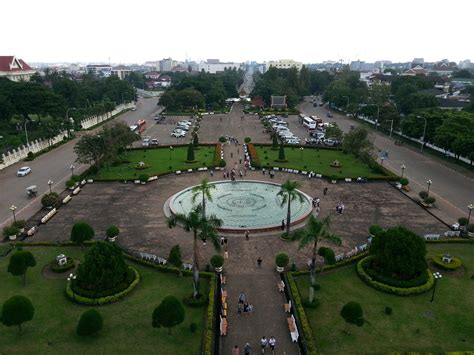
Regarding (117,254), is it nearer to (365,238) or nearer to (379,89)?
(365,238)

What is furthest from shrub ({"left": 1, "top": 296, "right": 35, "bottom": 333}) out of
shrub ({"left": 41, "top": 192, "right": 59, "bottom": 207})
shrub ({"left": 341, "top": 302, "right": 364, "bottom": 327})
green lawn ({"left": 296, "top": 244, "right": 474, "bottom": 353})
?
shrub ({"left": 41, "top": 192, "right": 59, "bottom": 207})

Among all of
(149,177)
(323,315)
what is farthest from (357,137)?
(323,315)

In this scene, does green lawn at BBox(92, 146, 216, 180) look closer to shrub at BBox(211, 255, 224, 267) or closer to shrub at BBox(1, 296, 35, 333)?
shrub at BBox(211, 255, 224, 267)

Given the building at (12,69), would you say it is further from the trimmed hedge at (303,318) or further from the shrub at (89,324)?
the trimmed hedge at (303,318)

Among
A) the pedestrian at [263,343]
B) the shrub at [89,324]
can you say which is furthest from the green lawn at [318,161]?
the shrub at [89,324]

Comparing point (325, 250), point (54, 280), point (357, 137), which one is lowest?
point (54, 280)

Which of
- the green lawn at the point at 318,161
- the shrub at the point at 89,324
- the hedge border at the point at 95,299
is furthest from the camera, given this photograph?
the green lawn at the point at 318,161
